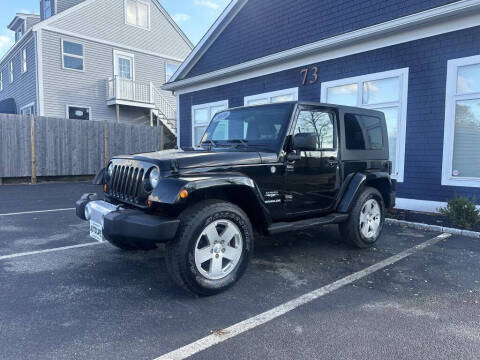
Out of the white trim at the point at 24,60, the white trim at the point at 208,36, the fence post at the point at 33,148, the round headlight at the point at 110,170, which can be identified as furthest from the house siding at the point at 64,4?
the round headlight at the point at 110,170

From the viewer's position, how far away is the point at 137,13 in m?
18.8

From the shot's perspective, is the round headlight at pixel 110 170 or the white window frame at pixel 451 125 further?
the white window frame at pixel 451 125

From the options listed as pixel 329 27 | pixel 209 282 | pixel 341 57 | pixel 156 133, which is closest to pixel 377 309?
pixel 209 282

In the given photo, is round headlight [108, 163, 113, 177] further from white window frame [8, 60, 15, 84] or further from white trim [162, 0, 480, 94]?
white window frame [8, 60, 15, 84]

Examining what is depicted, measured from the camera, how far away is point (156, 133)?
1571 centimetres

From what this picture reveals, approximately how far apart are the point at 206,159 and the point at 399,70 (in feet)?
19.0

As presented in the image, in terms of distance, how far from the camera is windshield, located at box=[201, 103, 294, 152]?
3.84 m

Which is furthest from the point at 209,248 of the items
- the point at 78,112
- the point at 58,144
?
the point at 78,112

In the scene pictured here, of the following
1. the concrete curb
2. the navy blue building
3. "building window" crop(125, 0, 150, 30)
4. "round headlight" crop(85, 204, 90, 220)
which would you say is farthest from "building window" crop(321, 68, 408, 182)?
"building window" crop(125, 0, 150, 30)

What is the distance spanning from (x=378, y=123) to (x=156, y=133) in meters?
12.3

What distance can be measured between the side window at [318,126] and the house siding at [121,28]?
16.3 metres

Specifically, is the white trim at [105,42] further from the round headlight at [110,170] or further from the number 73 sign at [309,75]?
the round headlight at [110,170]

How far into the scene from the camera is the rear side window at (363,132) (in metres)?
4.53

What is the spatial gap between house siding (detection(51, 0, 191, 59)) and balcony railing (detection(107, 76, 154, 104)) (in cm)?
224
